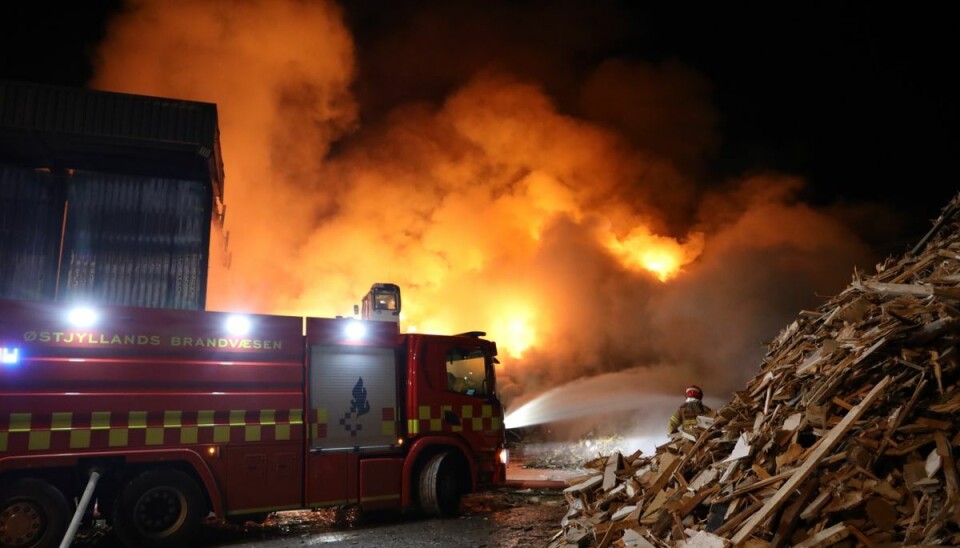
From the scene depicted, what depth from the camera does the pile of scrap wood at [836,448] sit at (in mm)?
3340

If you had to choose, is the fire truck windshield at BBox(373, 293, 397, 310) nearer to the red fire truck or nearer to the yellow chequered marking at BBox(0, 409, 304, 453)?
the red fire truck

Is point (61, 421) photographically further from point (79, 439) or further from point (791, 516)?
point (791, 516)

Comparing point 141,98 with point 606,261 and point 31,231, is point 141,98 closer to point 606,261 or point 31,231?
point 31,231

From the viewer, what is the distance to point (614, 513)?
4789 mm

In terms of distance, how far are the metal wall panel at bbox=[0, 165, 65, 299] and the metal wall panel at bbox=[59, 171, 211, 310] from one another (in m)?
0.25

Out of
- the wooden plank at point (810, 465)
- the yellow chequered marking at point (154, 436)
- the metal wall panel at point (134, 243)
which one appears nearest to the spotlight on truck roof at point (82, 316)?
the yellow chequered marking at point (154, 436)

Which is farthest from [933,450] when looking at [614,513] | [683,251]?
[683,251]

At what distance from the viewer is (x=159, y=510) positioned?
264 inches

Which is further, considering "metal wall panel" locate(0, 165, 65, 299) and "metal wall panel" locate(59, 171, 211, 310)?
"metal wall panel" locate(59, 171, 211, 310)

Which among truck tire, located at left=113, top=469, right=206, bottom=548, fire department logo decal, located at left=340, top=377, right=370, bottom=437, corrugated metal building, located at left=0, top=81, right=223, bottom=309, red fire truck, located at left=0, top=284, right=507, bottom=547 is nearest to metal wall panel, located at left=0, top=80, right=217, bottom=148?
→ corrugated metal building, located at left=0, top=81, right=223, bottom=309

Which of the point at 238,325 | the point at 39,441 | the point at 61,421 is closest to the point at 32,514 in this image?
the point at 39,441

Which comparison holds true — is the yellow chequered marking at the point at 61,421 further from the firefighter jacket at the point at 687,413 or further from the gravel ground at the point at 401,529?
the firefighter jacket at the point at 687,413

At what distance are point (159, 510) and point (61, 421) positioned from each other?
4.48 ft

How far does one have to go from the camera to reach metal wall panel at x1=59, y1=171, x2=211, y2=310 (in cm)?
1151
